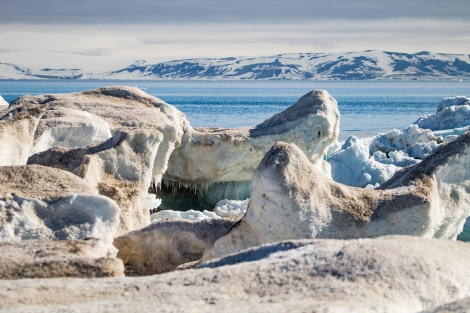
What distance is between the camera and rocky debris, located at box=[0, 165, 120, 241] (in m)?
7.02

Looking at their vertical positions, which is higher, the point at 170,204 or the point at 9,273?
the point at 9,273

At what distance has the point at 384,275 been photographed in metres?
4.65

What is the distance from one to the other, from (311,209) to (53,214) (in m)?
2.28

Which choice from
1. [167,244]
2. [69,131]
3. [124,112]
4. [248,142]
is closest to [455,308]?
[167,244]

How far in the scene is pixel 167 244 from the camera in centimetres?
795

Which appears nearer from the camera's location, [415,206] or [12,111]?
[415,206]

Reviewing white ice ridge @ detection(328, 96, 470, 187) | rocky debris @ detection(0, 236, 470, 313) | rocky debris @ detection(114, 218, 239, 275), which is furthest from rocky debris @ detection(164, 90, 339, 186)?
rocky debris @ detection(0, 236, 470, 313)

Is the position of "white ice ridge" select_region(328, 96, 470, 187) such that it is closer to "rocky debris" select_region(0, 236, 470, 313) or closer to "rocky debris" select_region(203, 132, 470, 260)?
"rocky debris" select_region(203, 132, 470, 260)

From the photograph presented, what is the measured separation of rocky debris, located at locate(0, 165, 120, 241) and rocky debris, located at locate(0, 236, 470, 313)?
2.06 meters

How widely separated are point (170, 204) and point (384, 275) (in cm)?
1056

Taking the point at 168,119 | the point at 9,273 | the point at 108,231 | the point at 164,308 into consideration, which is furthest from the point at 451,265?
the point at 168,119

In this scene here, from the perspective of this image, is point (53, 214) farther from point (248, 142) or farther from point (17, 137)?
point (248, 142)

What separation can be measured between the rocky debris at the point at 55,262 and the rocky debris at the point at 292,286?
A: 0.29 metres

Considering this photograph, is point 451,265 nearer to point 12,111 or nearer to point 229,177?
point 12,111
